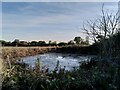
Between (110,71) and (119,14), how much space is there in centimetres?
689

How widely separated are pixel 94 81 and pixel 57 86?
66 centimetres

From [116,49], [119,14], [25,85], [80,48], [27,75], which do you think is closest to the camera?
[25,85]

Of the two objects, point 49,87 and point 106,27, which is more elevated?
point 106,27

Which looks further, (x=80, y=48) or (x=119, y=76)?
(x=80, y=48)

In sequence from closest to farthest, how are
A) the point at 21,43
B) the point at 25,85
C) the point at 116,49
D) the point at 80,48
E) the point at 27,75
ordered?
the point at 25,85, the point at 27,75, the point at 116,49, the point at 80,48, the point at 21,43

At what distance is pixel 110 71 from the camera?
216 inches

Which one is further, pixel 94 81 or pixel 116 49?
pixel 116 49

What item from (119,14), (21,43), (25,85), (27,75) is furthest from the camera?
(21,43)

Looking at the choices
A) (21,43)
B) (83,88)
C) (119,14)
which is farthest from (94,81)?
(21,43)

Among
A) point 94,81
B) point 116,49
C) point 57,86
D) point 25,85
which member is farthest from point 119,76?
point 116,49

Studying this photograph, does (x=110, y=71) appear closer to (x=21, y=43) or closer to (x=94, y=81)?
(x=94, y=81)

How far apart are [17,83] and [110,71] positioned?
1783mm

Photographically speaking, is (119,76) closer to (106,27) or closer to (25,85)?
(25,85)

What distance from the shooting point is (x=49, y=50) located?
2331 centimetres
